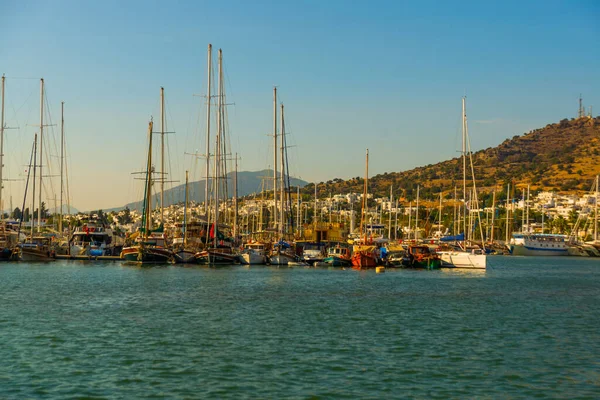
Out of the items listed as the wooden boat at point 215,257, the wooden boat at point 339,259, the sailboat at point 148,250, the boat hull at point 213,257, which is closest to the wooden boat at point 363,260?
the wooden boat at point 339,259

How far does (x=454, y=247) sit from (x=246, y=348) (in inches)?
2359

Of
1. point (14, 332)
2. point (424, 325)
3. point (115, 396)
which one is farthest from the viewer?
point (424, 325)

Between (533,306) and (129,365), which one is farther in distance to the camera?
(533,306)

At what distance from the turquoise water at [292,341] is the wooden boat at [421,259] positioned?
22.2 m

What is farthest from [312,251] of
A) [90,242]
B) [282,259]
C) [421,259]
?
[90,242]

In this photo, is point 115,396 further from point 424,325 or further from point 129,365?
point 424,325

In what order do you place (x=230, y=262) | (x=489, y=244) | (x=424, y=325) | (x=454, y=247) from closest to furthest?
(x=424, y=325)
(x=230, y=262)
(x=454, y=247)
(x=489, y=244)

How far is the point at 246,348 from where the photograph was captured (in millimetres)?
27484

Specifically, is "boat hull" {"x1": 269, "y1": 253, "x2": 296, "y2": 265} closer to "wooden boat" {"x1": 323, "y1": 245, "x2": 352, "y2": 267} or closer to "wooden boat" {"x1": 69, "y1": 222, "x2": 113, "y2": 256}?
"wooden boat" {"x1": 323, "y1": 245, "x2": 352, "y2": 267}

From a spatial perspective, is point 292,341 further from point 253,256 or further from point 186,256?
point 253,256

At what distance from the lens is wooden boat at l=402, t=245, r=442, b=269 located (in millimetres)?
76875

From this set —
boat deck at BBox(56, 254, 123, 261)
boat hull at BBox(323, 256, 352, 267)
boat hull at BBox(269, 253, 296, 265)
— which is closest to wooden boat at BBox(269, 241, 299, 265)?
boat hull at BBox(269, 253, 296, 265)

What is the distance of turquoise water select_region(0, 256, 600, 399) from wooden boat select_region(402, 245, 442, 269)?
22.2m

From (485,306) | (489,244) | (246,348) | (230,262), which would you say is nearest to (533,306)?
(485,306)
